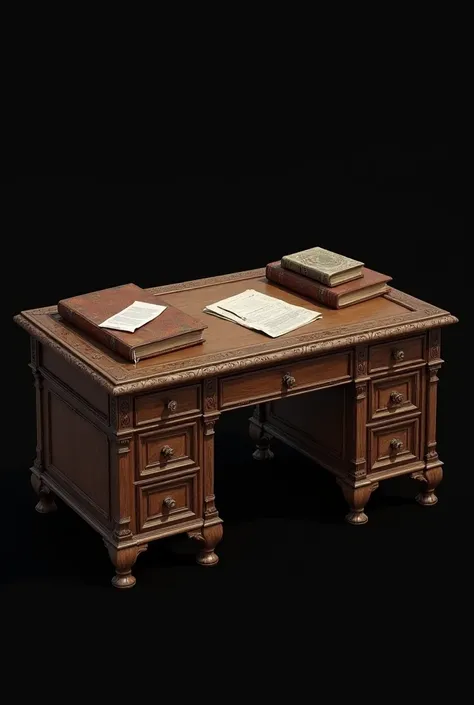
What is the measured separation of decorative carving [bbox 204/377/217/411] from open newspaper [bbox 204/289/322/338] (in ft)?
1.43

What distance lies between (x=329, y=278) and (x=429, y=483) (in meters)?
1.16

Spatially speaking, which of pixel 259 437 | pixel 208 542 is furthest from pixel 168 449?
pixel 259 437

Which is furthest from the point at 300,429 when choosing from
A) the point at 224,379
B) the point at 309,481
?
the point at 224,379

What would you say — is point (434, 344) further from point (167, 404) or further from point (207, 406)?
point (167, 404)

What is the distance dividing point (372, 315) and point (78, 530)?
1764 millimetres

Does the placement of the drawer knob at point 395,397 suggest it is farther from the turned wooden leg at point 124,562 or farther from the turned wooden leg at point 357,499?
the turned wooden leg at point 124,562

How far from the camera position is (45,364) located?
8.93m

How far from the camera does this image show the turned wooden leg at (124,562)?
843 cm

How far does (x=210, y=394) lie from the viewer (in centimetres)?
845

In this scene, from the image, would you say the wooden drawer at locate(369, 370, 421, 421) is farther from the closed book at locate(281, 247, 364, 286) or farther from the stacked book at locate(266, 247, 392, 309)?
the closed book at locate(281, 247, 364, 286)

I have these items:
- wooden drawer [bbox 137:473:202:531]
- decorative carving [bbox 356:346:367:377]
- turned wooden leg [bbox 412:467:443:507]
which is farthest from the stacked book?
wooden drawer [bbox 137:473:202:531]

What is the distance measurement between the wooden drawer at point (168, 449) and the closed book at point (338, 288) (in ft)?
3.51

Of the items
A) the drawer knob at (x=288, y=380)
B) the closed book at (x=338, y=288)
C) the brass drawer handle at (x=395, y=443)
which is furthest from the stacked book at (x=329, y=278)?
the brass drawer handle at (x=395, y=443)

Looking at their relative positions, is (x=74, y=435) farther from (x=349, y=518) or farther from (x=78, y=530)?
(x=349, y=518)
